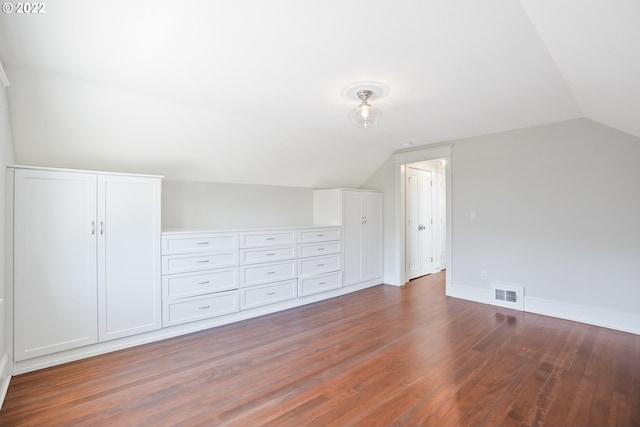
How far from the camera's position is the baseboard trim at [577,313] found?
3.18 metres

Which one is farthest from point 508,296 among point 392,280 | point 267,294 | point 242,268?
point 242,268

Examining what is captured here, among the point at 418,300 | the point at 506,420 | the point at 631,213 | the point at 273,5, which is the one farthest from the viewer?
the point at 418,300

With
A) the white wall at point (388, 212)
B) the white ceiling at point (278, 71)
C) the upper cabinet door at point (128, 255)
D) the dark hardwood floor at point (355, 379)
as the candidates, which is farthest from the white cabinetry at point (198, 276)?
A: the white wall at point (388, 212)

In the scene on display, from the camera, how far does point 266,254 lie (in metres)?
3.88

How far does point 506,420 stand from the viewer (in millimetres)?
1820

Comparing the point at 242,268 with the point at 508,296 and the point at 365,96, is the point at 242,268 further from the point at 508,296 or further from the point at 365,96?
the point at 508,296

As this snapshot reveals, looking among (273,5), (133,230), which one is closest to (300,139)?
(133,230)

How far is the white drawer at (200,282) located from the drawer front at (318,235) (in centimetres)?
106

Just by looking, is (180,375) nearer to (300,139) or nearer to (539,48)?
(300,139)

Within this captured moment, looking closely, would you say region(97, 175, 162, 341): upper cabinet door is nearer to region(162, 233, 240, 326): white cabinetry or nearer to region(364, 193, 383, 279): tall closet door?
region(162, 233, 240, 326): white cabinetry

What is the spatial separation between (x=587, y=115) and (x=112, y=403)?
197 inches

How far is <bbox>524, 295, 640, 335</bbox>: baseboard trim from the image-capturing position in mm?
3168

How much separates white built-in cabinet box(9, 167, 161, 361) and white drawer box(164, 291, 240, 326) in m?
0.14

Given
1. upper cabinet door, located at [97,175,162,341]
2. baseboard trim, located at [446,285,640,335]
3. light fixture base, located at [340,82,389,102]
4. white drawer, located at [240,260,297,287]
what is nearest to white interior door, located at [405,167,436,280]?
baseboard trim, located at [446,285,640,335]
